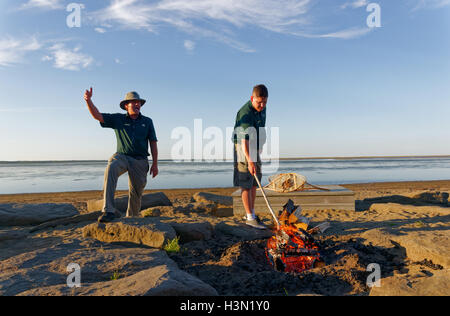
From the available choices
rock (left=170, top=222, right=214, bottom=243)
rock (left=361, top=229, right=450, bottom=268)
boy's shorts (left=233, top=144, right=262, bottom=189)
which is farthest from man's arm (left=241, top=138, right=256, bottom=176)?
rock (left=361, top=229, right=450, bottom=268)

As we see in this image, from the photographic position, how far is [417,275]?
9.21 feet

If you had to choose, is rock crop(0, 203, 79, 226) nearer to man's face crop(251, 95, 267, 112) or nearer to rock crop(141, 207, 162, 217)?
rock crop(141, 207, 162, 217)

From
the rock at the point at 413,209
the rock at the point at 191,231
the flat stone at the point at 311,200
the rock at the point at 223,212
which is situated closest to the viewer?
the rock at the point at 191,231

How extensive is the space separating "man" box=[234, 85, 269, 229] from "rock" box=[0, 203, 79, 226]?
13.0ft

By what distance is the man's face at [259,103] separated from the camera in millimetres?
4554

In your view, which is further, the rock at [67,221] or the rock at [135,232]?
the rock at [67,221]

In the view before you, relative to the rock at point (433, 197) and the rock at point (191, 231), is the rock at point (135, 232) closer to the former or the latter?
the rock at point (191, 231)

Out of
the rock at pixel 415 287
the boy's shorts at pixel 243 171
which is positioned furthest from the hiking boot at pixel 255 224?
the rock at pixel 415 287

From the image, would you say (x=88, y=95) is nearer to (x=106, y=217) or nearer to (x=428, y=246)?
(x=106, y=217)

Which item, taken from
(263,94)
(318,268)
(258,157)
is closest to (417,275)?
(318,268)

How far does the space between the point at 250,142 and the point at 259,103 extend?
0.64 metres

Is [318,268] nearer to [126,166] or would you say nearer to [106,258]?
[106,258]

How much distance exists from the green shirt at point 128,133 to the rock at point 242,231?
5.87ft

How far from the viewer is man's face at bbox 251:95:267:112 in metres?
4.55
